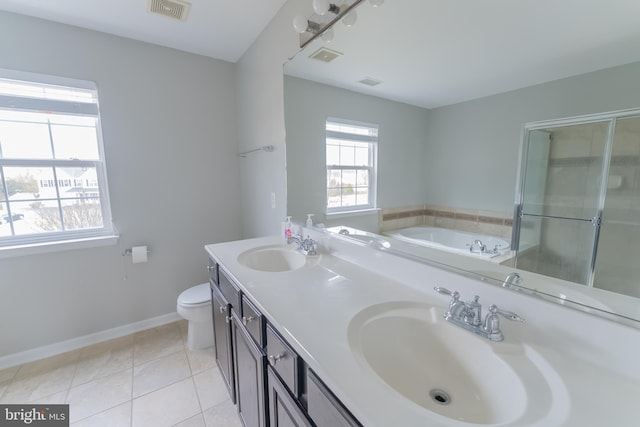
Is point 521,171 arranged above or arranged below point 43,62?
below

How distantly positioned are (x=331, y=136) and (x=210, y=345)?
1937mm

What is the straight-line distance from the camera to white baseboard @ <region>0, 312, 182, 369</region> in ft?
6.34

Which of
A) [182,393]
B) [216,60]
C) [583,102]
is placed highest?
[216,60]

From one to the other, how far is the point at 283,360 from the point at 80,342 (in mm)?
2337

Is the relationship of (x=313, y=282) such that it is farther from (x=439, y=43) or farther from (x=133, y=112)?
(x=133, y=112)

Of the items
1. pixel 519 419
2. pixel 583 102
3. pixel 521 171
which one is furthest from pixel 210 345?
pixel 583 102

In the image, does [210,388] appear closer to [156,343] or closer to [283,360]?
[156,343]

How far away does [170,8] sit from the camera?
1710mm

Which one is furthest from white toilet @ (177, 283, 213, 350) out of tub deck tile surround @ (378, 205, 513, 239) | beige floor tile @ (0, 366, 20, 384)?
tub deck tile surround @ (378, 205, 513, 239)

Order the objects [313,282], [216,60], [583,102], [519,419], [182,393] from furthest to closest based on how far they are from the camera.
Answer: [216,60], [182,393], [313,282], [583,102], [519,419]

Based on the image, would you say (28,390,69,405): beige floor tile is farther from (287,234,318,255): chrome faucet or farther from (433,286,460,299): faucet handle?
(433,286,460,299): faucet handle

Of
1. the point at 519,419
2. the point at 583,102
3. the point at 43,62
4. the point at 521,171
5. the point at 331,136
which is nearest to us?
the point at 519,419

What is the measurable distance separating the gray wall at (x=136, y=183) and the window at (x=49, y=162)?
11cm

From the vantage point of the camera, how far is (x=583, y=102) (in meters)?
0.68
